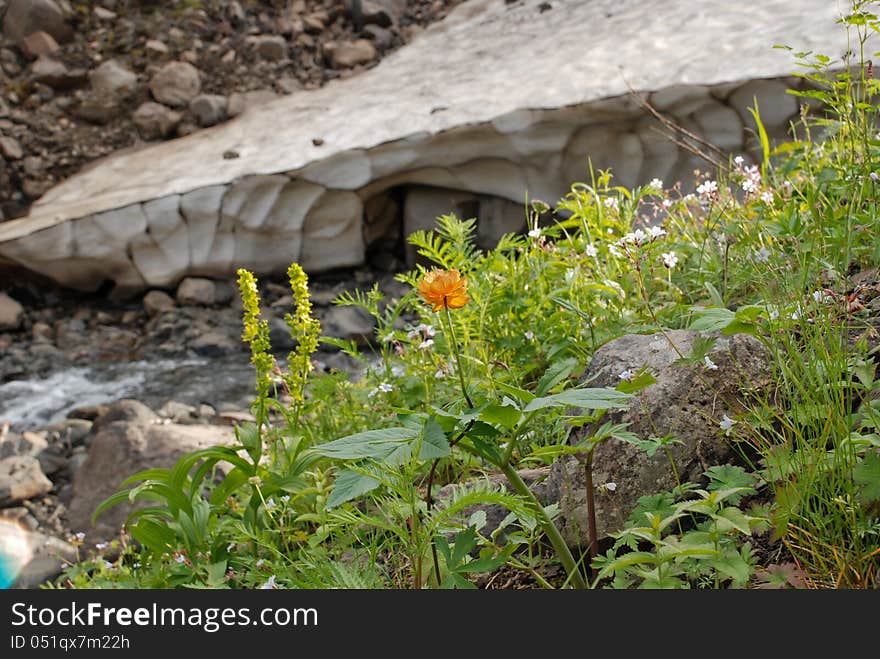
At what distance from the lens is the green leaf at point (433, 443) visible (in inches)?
49.1

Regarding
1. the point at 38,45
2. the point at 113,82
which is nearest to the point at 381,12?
the point at 113,82

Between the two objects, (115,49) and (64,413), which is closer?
(64,413)

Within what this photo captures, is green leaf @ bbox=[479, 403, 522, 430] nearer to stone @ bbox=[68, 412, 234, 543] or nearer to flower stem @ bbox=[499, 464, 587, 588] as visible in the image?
flower stem @ bbox=[499, 464, 587, 588]

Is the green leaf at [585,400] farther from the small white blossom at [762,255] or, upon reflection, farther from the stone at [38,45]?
the stone at [38,45]

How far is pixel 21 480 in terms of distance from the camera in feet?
14.0

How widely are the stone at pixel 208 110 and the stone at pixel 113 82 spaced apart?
0.64 metres

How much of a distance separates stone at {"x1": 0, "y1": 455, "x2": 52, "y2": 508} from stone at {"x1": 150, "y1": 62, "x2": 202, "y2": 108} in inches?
142

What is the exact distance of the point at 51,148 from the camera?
6.89 meters

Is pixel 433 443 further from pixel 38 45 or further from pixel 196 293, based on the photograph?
pixel 38 45

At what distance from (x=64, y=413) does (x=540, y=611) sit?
433 centimetres

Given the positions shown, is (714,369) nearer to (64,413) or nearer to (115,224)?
(64,413)

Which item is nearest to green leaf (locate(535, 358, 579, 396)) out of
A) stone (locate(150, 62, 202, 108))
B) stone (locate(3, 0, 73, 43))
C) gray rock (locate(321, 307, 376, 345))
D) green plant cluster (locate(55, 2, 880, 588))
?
green plant cluster (locate(55, 2, 880, 588))

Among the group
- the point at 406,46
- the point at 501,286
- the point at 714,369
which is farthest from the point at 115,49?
the point at 714,369

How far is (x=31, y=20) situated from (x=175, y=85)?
5.04 ft
